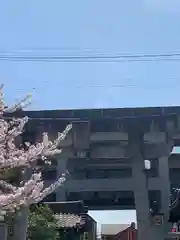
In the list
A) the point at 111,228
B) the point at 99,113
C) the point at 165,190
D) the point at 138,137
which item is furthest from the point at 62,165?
the point at 111,228

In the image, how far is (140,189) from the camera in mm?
16375

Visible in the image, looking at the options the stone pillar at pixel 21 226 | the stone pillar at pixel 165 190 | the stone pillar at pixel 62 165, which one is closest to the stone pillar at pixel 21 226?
the stone pillar at pixel 21 226

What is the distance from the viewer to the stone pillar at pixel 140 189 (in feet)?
52.1

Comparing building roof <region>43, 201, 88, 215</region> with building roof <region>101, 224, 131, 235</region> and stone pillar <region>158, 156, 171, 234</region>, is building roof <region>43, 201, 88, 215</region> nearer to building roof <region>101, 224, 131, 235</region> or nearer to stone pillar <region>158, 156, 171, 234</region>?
stone pillar <region>158, 156, 171, 234</region>

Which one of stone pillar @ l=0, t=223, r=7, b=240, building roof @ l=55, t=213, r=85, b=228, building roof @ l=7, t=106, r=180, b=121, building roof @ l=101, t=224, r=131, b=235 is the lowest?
stone pillar @ l=0, t=223, r=7, b=240

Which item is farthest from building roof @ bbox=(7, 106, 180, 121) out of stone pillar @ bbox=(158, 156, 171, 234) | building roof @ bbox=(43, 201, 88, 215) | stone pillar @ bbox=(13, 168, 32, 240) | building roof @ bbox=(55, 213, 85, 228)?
stone pillar @ bbox=(13, 168, 32, 240)

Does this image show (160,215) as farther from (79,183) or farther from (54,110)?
(54,110)

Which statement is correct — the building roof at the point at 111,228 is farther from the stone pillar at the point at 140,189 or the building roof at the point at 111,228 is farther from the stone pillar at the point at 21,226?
the stone pillar at the point at 21,226

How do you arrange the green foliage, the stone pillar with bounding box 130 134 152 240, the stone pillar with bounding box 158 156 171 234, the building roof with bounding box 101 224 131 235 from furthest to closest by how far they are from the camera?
1. the building roof with bounding box 101 224 131 235
2. the stone pillar with bounding box 158 156 171 234
3. the stone pillar with bounding box 130 134 152 240
4. the green foliage

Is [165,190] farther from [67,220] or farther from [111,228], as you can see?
[111,228]

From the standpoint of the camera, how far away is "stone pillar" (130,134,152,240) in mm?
15883

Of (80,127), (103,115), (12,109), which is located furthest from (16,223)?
(12,109)

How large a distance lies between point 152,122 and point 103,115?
181 cm

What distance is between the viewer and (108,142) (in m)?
17.3
